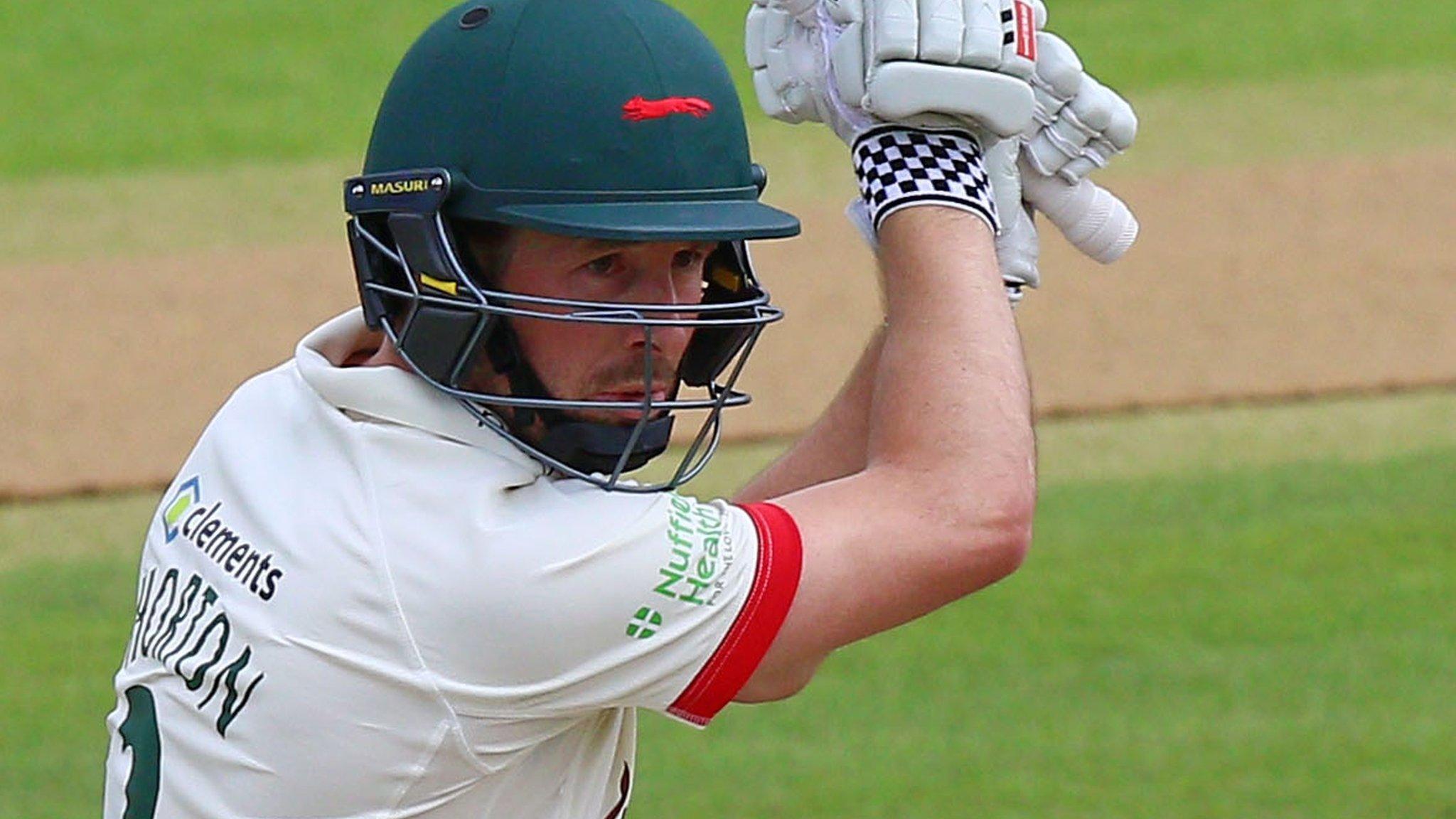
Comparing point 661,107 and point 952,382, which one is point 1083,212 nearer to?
point 952,382

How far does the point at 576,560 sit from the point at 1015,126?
74 cm

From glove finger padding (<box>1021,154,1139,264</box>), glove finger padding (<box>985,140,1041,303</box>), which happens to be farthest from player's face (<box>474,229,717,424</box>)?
glove finger padding (<box>1021,154,1139,264</box>)

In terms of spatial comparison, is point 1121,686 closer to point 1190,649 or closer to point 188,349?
point 1190,649

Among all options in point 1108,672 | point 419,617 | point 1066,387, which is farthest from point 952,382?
point 1066,387

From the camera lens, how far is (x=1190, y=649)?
236 inches

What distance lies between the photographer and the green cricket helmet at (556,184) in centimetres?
233

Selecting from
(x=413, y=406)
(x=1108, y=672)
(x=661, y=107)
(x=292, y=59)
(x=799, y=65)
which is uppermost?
(x=661, y=107)

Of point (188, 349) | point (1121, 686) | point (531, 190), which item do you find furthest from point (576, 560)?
point (188, 349)

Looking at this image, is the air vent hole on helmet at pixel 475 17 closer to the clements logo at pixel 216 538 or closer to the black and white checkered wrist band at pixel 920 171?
the black and white checkered wrist band at pixel 920 171

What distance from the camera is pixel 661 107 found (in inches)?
93.4

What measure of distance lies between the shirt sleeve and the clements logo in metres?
0.16

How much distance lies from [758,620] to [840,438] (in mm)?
622

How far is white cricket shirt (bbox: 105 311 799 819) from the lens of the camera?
228 cm

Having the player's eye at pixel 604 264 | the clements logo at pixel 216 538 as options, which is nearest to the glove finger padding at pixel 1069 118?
the player's eye at pixel 604 264
